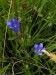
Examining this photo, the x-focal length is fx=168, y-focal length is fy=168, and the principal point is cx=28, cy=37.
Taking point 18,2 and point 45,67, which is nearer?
point 45,67

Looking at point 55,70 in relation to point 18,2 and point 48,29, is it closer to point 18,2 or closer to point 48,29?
point 48,29

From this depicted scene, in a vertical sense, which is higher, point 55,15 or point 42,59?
point 55,15

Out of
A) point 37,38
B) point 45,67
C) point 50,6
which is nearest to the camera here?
point 45,67

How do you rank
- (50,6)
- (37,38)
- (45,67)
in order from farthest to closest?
(50,6) < (37,38) < (45,67)

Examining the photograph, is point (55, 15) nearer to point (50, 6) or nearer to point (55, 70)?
point (50, 6)

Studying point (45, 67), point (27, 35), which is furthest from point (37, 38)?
point (45, 67)

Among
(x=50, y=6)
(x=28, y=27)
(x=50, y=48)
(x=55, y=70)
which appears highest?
(x=50, y=6)

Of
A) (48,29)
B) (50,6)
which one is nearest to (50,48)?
(48,29)
